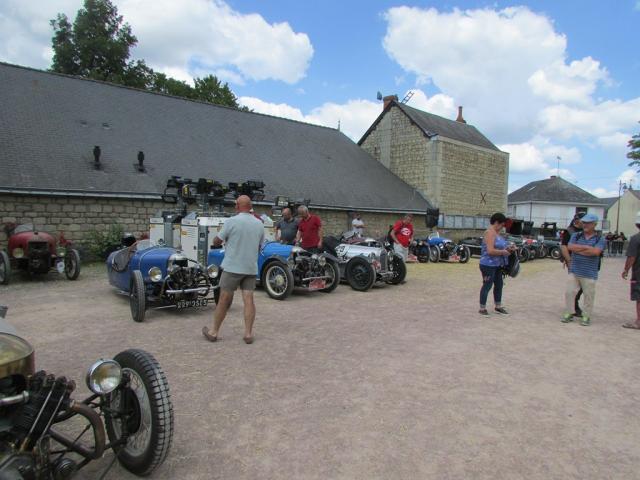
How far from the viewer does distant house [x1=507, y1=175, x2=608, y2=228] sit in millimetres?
48906

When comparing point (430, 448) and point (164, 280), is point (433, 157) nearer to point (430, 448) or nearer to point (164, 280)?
point (164, 280)

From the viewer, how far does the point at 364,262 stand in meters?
A: 9.81

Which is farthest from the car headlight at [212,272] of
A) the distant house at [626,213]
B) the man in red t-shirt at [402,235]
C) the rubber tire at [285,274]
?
the distant house at [626,213]

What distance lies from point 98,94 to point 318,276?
14354mm

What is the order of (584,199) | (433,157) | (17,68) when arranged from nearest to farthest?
1. (17,68)
2. (433,157)
3. (584,199)

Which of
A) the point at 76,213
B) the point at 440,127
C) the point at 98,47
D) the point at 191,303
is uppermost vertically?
the point at 98,47

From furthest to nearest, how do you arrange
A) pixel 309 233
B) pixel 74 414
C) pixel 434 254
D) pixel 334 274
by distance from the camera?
1. pixel 434 254
2. pixel 309 233
3. pixel 334 274
4. pixel 74 414

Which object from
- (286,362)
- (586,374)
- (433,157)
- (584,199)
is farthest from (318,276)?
(584,199)

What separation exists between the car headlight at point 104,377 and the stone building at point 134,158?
12.1 metres

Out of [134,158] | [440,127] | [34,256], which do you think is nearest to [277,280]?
[34,256]

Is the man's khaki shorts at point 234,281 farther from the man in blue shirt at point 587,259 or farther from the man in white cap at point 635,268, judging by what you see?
the man in white cap at point 635,268

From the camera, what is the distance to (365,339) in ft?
19.1

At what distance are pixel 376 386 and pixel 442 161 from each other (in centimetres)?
2441

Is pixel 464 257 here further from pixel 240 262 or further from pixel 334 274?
pixel 240 262
